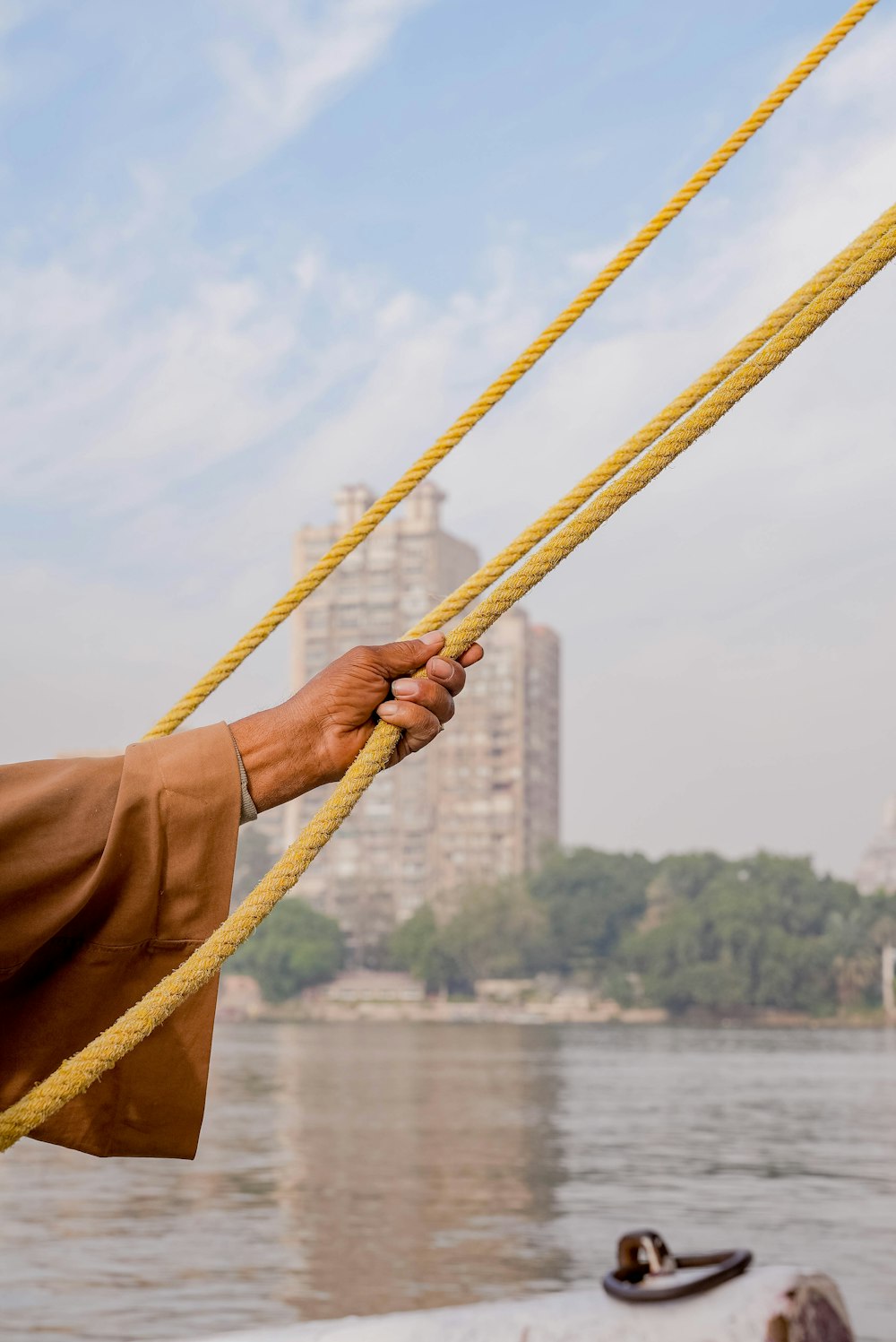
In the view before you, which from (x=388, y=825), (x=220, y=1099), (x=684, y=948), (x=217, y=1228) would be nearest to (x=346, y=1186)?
(x=217, y=1228)

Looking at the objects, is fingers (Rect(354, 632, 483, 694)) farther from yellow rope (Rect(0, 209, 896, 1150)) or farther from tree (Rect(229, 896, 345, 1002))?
tree (Rect(229, 896, 345, 1002))

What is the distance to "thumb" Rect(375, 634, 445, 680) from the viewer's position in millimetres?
1773

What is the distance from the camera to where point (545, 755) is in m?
103

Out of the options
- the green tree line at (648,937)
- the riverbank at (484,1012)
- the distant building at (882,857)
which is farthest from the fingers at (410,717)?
the distant building at (882,857)

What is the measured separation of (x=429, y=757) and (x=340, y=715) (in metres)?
96.5

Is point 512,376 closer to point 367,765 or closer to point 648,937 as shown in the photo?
point 367,765

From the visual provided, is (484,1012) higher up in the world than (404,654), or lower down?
lower down

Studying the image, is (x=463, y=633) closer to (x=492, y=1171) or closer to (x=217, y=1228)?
(x=217, y=1228)

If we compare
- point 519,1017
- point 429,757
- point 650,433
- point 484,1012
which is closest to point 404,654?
point 650,433

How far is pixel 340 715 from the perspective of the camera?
5.76 ft

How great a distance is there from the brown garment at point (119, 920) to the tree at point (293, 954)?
253ft

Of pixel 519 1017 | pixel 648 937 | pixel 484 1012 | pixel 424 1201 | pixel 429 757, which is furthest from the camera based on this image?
pixel 429 757

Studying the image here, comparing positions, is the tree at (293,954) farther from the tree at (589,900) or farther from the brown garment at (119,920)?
the brown garment at (119,920)

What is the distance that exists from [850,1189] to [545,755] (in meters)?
85.6
